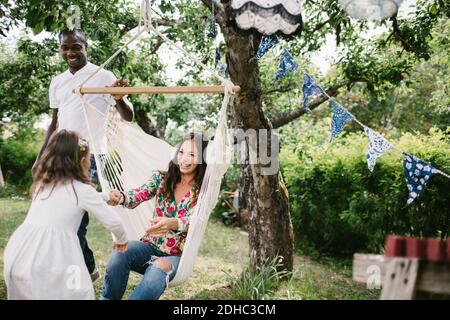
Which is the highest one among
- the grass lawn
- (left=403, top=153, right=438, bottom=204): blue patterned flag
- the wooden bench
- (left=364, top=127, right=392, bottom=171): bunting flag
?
(left=364, top=127, right=392, bottom=171): bunting flag

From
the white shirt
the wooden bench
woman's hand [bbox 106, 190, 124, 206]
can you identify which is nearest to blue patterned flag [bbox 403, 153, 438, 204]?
the wooden bench

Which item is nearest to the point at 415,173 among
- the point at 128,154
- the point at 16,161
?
the point at 128,154

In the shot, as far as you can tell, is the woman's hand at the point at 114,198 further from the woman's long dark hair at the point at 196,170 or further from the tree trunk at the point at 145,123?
the tree trunk at the point at 145,123

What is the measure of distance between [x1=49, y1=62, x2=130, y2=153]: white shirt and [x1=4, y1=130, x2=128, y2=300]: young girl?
0.57 metres

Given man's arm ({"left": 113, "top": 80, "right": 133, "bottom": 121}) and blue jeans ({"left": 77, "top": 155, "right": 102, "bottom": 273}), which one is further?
man's arm ({"left": 113, "top": 80, "right": 133, "bottom": 121})

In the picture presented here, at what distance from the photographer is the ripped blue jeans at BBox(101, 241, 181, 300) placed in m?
1.73

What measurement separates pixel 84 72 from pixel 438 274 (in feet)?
6.15

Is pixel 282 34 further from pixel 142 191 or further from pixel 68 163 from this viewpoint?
pixel 68 163

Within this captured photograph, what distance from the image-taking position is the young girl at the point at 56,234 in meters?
1.56

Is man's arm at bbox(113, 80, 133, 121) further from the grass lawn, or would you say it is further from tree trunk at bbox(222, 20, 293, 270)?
the grass lawn

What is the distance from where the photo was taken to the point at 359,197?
148 inches

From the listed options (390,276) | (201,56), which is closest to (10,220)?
(201,56)

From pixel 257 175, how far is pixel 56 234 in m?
1.36

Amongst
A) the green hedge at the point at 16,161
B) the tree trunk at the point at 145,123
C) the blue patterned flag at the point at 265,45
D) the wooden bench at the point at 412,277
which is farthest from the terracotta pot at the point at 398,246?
the green hedge at the point at 16,161
